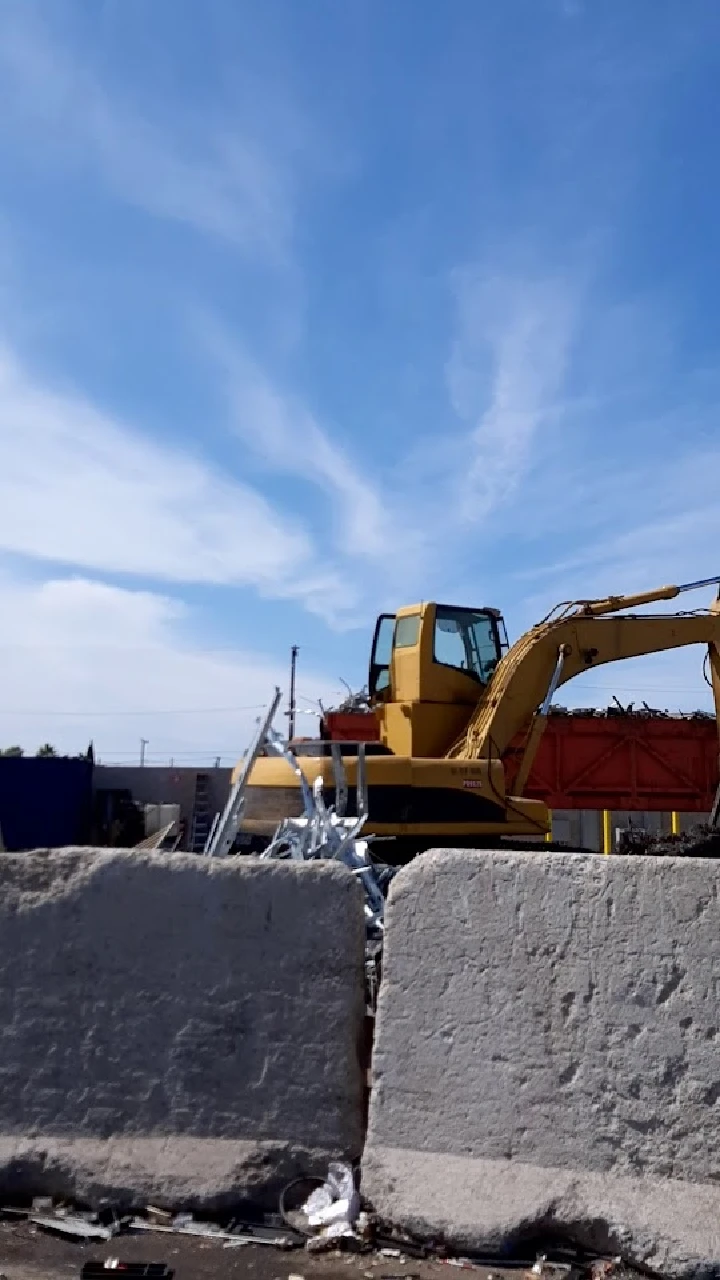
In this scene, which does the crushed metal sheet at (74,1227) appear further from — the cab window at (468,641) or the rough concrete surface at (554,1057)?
the cab window at (468,641)

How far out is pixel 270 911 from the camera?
3648 mm

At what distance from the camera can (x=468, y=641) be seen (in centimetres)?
1273

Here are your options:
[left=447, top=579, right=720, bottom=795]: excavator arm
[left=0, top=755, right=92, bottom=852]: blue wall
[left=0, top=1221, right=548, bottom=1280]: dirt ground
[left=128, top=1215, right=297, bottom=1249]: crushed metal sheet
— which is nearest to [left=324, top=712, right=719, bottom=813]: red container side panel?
[left=0, top=755, right=92, bottom=852]: blue wall

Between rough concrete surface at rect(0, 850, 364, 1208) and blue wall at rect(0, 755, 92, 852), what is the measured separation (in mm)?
13989

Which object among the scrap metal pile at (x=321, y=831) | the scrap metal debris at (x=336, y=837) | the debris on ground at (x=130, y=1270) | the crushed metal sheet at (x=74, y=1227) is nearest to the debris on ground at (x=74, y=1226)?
the crushed metal sheet at (x=74, y=1227)

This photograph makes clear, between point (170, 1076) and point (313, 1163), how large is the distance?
54cm

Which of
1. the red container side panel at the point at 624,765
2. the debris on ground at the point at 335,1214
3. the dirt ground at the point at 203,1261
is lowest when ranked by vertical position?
the dirt ground at the point at 203,1261

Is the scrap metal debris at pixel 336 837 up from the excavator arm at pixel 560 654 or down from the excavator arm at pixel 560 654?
down

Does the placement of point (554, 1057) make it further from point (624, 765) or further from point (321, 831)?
point (624, 765)

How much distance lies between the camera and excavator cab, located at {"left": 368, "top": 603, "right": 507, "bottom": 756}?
12.1 m

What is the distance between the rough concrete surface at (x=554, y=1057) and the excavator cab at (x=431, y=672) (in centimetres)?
856

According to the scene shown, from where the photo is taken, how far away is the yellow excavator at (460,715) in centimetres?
1079

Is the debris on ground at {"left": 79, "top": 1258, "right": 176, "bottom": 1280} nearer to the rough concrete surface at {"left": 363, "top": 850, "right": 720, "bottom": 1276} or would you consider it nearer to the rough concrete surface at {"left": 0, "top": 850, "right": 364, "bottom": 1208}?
the rough concrete surface at {"left": 0, "top": 850, "right": 364, "bottom": 1208}

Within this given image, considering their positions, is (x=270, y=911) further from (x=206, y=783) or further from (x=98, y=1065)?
(x=206, y=783)
